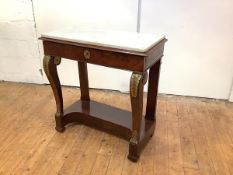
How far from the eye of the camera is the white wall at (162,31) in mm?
2135

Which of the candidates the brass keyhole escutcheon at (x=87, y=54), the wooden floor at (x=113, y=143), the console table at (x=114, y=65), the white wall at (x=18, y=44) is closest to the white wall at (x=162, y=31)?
the white wall at (x=18, y=44)

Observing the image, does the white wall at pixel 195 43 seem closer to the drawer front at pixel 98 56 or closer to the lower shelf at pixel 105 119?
the lower shelf at pixel 105 119

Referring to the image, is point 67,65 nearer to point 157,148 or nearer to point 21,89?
point 21,89

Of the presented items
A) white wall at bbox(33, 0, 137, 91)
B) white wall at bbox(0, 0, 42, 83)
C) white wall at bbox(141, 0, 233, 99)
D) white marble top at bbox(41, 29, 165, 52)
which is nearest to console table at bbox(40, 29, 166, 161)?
white marble top at bbox(41, 29, 165, 52)

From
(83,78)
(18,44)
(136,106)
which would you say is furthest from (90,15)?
(136,106)

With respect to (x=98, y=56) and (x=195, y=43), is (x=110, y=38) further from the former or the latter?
(x=195, y=43)

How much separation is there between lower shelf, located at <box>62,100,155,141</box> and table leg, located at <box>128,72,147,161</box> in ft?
0.24

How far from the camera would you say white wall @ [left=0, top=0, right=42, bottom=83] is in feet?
7.79

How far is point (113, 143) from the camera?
1.78 metres

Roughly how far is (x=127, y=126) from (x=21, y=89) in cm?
146

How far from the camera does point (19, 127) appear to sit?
1.95 m

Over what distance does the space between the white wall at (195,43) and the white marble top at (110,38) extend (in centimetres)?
74

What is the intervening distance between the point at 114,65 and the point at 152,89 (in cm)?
43

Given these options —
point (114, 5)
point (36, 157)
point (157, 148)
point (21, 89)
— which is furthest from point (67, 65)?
point (157, 148)
